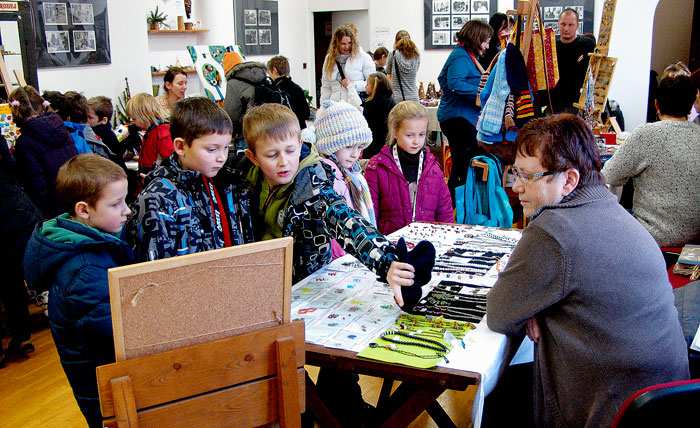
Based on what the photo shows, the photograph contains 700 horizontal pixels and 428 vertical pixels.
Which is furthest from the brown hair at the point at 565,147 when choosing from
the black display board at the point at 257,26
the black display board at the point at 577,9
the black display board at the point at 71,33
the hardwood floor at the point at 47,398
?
the black display board at the point at 257,26

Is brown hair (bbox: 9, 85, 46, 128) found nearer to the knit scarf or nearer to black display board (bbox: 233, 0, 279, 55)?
the knit scarf

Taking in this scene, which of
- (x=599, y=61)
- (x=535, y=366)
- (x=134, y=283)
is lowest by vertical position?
(x=535, y=366)

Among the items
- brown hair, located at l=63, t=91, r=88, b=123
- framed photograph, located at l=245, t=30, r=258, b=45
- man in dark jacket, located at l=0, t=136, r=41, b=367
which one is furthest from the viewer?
framed photograph, located at l=245, t=30, r=258, b=45

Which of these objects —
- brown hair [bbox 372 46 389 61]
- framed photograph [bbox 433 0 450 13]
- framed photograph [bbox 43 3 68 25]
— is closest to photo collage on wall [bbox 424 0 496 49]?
framed photograph [bbox 433 0 450 13]

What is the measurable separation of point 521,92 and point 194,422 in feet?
12.2

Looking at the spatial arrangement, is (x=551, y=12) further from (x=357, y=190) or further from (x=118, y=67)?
(x=357, y=190)

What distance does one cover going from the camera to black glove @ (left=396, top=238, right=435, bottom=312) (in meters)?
2.17

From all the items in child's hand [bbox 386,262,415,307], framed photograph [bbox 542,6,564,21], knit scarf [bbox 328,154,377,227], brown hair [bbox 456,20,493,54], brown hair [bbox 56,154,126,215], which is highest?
framed photograph [bbox 542,6,564,21]

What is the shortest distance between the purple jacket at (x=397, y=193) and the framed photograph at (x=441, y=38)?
327 inches

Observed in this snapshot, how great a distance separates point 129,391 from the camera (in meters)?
1.48

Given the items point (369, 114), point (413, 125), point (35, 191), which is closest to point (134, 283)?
point (413, 125)

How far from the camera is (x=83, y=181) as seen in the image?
221cm

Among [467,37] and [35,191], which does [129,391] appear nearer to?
[35,191]

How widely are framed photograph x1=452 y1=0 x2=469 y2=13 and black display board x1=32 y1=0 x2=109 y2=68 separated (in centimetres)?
588
